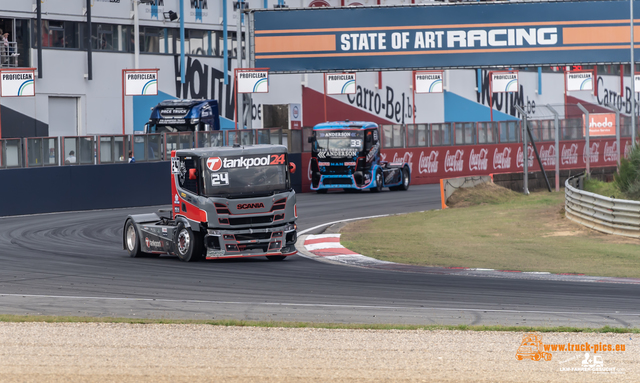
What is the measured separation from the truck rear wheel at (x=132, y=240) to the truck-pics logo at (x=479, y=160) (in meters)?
25.3

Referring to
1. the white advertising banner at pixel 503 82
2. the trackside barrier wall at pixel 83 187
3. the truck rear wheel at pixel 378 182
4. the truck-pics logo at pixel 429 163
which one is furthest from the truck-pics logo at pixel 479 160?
the trackside barrier wall at pixel 83 187

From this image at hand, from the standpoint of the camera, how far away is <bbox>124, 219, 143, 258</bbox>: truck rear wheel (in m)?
15.5

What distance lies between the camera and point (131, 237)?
51.5ft

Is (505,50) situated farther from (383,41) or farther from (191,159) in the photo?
(191,159)

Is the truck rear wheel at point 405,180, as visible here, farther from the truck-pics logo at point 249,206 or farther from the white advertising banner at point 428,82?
the truck-pics logo at point 249,206

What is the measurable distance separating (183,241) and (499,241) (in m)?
6.75

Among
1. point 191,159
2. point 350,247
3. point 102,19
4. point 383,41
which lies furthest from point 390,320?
point 102,19

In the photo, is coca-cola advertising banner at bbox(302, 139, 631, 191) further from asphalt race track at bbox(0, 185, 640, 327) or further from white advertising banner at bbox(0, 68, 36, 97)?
asphalt race track at bbox(0, 185, 640, 327)

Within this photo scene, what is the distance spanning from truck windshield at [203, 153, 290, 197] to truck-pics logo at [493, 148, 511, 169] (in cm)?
2647

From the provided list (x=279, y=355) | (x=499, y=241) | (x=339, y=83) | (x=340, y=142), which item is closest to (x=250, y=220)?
(x=499, y=241)

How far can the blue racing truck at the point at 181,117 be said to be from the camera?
3256 centimetres

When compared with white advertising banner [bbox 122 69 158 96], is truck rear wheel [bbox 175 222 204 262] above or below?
below

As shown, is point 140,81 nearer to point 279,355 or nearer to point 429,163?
point 429,163

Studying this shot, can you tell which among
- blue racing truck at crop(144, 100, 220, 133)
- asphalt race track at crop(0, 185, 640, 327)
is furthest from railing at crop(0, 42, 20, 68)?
asphalt race track at crop(0, 185, 640, 327)
